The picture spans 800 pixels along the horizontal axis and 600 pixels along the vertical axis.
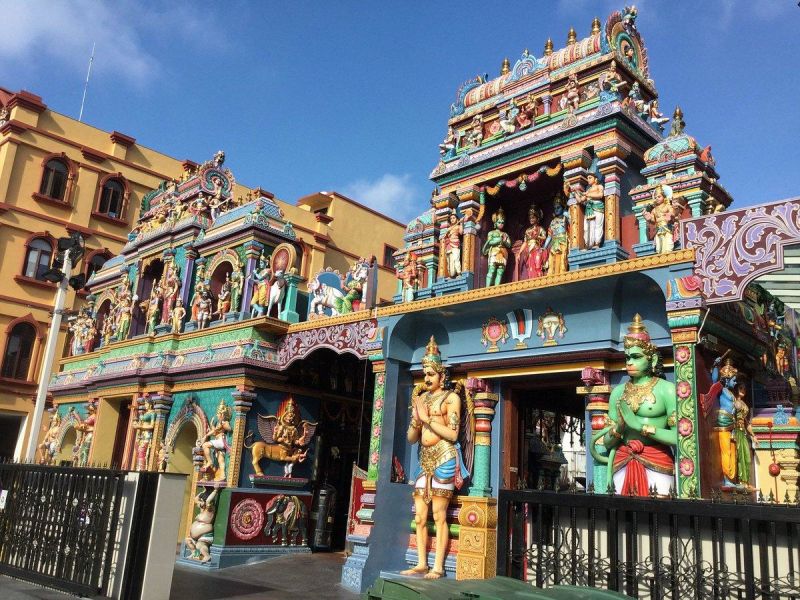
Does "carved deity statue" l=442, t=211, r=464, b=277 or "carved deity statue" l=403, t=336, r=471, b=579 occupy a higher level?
"carved deity statue" l=442, t=211, r=464, b=277

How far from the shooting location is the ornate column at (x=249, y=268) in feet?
51.3

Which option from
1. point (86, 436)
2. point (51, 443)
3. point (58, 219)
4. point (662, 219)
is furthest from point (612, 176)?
point (58, 219)

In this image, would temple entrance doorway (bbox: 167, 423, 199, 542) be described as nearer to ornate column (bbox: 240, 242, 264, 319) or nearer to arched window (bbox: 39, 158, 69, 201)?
ornate column (bbox: 240, 242, 264, 319)

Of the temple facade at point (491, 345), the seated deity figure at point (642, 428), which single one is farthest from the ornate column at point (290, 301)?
the seated deity figure at point (642, 428)

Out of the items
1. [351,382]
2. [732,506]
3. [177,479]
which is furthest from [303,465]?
[732,506]

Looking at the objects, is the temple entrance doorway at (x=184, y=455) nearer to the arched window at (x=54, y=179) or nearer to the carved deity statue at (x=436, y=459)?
the carved deity statue at (x=436, y=459)

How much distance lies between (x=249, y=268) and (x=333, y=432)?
4.04m

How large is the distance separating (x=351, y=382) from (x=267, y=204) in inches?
177

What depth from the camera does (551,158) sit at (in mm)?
A: 11609

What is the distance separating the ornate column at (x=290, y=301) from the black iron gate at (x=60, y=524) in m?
6.21

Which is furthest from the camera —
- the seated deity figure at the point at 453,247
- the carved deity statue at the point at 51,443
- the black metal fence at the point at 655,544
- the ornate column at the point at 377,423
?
the carved deity statue at the point at 51,443

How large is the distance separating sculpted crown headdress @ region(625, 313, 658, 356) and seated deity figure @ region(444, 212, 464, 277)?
13.1 feet

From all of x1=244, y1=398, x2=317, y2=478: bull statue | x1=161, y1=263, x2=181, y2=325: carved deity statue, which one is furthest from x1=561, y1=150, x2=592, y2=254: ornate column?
x1=161, y1=263, x2=181, y2=325: carved deity statue

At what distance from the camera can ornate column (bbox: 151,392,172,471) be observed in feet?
53.4
